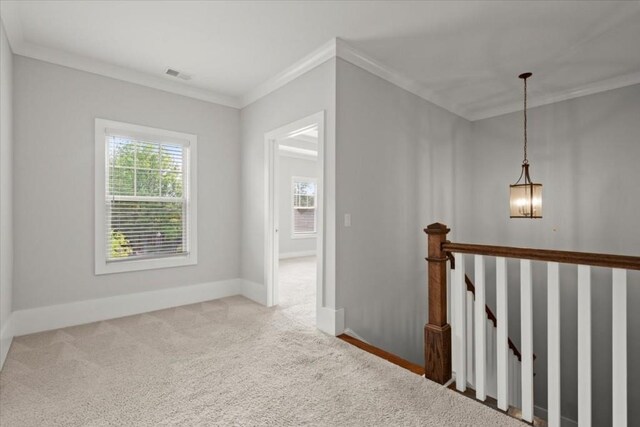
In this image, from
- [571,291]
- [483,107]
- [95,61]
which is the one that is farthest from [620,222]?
[95,61]

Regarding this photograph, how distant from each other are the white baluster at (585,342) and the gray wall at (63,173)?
12.3 feet

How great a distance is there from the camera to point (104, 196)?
334 centimetres

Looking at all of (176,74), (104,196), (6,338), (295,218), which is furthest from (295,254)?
(6,338)

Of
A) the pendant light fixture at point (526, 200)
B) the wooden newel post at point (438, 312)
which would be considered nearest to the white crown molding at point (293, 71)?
the wooden newel post at point (438, 312)

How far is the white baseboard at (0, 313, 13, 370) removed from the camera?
2.34 m

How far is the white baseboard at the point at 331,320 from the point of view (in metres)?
2.89

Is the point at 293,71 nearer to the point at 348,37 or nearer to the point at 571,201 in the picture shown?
the point at 348,37

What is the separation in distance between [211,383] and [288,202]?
597 cm

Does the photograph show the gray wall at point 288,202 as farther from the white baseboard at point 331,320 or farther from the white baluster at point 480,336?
the white baluster at point 480,336

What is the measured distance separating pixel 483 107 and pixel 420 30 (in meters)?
2.50

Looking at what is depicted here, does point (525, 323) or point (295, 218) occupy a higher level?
point (295, 218)

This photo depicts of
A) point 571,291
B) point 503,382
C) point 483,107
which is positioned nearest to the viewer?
point 503,382

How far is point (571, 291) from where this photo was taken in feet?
13.5

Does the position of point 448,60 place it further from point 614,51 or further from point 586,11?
point 614,51
